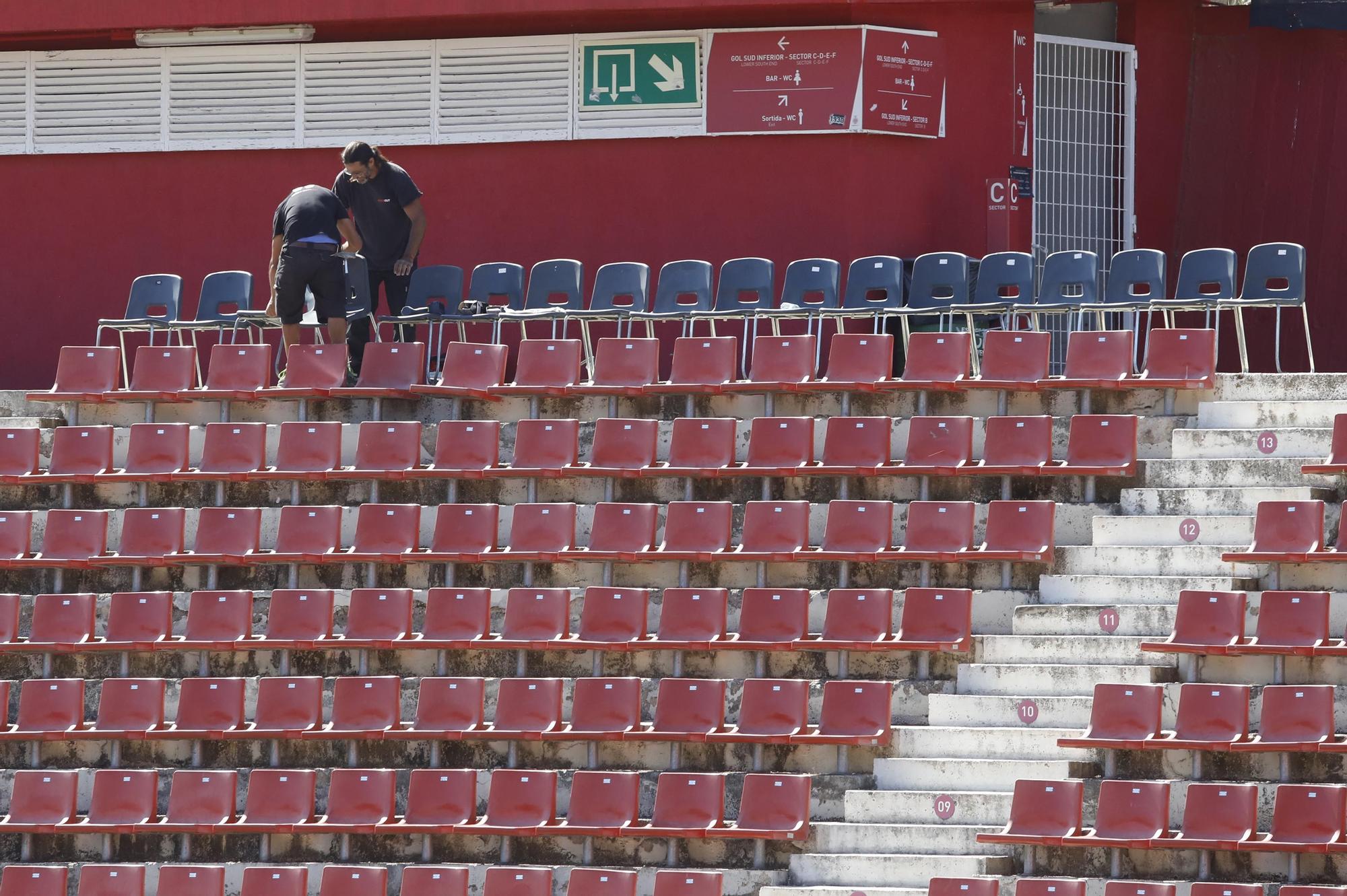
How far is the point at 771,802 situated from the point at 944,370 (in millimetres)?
2435

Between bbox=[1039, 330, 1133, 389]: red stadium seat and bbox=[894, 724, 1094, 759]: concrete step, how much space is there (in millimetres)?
1778

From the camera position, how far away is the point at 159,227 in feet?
43.6

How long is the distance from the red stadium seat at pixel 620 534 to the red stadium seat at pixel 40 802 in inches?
98.5

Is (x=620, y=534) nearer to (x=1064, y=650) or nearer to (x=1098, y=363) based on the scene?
(x=1064, y=650)

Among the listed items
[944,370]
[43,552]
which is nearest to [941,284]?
[944,370]

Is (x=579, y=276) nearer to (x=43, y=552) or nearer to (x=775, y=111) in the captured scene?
(x=775, y=111)

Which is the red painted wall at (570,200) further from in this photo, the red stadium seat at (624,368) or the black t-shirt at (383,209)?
the red stadium seat at (624,368)

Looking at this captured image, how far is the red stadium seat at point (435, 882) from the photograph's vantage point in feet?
30.7

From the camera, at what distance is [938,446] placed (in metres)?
10.2

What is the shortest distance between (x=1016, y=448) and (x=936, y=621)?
971mm

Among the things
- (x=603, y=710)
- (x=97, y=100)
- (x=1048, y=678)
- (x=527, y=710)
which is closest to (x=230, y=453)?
(x=527, y=710)

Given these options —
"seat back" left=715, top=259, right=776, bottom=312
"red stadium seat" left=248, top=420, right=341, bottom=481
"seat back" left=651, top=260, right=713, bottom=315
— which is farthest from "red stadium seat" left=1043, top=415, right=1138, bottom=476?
"red stadium seat" left=248, top=420, right=341, bottom=481

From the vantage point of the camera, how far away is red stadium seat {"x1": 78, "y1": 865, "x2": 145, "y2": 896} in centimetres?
966

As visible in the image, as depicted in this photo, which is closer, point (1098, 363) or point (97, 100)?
point (1098, 363)
